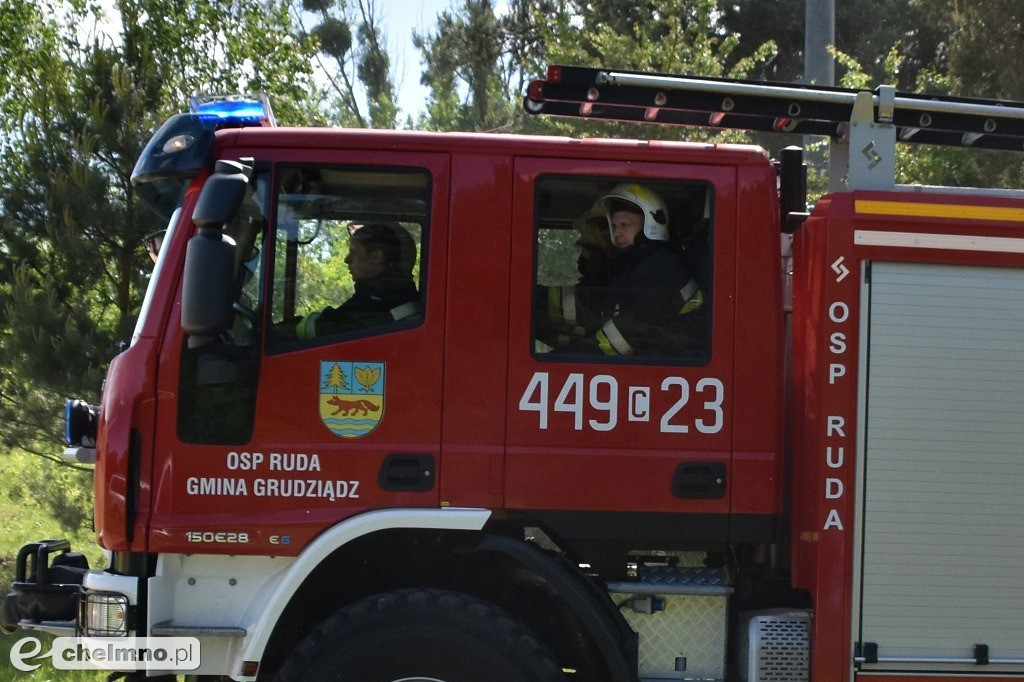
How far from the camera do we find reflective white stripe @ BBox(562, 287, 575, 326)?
157 inches

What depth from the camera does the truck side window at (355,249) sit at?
154 inches

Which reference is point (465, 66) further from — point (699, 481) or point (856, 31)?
point (699, 481)

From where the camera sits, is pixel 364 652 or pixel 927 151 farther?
pixel 927 151

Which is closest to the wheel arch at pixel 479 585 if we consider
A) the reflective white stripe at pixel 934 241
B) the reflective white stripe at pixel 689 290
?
the reflective white stripe at pixel 689 290

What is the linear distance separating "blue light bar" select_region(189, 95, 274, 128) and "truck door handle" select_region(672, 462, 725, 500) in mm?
2073

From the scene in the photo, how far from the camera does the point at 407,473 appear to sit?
3.83 metres

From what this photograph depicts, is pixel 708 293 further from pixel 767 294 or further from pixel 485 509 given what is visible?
pixel 485 509

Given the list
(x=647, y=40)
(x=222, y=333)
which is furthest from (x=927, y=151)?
(x=222, y=333)

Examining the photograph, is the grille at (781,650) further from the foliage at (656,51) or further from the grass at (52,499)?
the foliage at (656,51)

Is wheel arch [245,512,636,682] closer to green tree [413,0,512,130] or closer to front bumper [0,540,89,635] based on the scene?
front bumper [0,540,89,635]

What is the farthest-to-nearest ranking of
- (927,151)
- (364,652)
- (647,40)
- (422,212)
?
(647,40), (927,151), (422,212), (364,652)

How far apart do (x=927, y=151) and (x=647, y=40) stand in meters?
2.87

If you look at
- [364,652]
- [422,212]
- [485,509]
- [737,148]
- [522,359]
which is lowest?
[364,652]

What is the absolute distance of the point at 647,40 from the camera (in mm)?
10734
